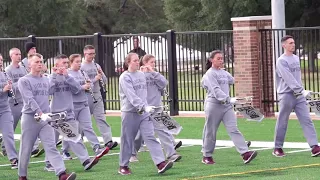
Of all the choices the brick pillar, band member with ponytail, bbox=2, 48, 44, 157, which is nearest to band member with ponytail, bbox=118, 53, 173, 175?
band member with ponytail, bbox=2, 48, 44, 157

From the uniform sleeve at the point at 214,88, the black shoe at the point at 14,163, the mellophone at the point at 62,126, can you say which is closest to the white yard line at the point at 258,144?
the uniform sleeve at the point at 214,88

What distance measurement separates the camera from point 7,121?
1589cm

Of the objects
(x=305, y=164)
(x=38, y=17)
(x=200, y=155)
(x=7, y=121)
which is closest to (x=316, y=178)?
(x=305, y=164)

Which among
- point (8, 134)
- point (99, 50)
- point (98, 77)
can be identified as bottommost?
point (8, 134)

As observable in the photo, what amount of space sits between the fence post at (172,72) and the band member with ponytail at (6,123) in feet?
31.9

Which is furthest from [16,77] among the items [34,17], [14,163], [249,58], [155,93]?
[34,17]

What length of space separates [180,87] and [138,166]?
10764mm

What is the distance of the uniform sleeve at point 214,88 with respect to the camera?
1503cm

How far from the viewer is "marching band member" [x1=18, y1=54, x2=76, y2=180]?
1353 centimetres

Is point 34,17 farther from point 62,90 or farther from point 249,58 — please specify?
point 62,90

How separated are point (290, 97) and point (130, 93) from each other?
117 inches

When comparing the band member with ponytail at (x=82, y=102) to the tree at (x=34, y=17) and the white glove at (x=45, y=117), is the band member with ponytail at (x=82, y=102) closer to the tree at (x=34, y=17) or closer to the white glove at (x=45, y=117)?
the white glove at (x=45, y=117)

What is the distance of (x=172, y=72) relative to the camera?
1006 inches

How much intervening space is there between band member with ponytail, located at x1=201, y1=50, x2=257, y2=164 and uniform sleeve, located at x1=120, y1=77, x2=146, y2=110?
145 cm
